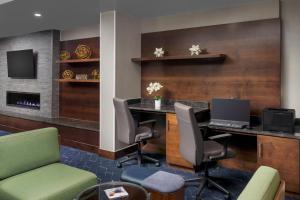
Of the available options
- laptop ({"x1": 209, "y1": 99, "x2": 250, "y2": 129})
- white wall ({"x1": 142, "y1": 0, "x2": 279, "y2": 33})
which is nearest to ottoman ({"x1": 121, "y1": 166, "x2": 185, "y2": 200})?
laptop ({"x1": 209, "y1": 99, "x2": 250, "y2": 129})

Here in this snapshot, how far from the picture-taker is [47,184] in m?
2.15

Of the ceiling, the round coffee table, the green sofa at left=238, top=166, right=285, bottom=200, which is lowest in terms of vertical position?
the round coffee table

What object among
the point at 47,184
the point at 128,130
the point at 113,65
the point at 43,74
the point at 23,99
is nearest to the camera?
the point at 47,184

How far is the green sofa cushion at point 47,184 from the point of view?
2002mm

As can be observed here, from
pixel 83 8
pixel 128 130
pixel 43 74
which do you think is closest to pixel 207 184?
pixel 128 130

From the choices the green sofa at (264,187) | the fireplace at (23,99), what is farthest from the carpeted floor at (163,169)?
the fireplace at (23,99)

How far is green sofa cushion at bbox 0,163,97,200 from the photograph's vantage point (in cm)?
200

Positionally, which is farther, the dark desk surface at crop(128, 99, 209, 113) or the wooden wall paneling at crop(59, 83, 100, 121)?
the wooden wall paneling at crop(59, 83, 100, 121)

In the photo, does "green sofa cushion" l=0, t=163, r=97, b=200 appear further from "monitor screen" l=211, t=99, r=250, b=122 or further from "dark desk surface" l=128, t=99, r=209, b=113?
"monitor screen" l=211, t=99, r=250, b=122

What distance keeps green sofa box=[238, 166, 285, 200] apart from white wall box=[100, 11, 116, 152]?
291cm

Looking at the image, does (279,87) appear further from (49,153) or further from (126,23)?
(49,153)

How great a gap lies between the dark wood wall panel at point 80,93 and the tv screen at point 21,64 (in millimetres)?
834

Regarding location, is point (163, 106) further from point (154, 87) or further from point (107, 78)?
point (107, 78)

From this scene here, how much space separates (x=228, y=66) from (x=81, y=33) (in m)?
3.13
